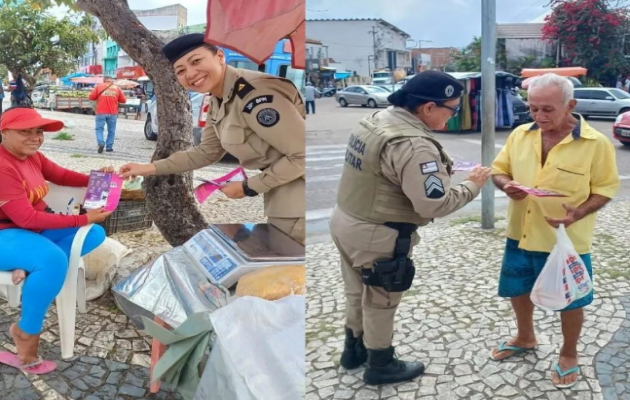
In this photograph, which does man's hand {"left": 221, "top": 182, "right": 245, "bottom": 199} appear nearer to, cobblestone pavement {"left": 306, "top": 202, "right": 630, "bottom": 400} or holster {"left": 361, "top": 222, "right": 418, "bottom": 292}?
cobblestone pavement {"left": 306, "top": 202, "right": 630, "bottom": 400}

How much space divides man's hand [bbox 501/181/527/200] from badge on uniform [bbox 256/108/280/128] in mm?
713

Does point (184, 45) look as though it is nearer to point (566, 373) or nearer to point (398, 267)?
point (398, 267)

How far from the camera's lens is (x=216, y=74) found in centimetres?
196

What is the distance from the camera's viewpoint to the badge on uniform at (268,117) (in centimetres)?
187

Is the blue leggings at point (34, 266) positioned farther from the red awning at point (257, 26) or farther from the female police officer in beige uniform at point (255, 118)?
the red awning at point (257, 26)

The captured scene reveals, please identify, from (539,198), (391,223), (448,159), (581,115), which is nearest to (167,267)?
(391,223)

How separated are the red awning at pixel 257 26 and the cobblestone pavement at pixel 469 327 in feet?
1.97

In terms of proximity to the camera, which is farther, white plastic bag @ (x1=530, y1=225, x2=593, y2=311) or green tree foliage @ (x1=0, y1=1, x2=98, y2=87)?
green tree foliage @ (x1=0, y1=1, x2=98, y2=87)

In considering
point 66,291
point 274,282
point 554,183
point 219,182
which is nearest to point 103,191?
point 66,291

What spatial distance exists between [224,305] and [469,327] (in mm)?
789

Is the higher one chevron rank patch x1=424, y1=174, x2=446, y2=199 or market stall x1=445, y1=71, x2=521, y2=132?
market stall x1=445, y1=71, x2=521, y2=132

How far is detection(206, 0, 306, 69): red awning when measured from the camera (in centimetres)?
169

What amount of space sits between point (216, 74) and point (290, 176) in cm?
41

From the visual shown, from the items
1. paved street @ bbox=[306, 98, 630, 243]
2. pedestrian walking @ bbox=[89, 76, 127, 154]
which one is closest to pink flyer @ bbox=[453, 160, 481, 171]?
paved street @ bbox=[306, 98, 630, 243]
